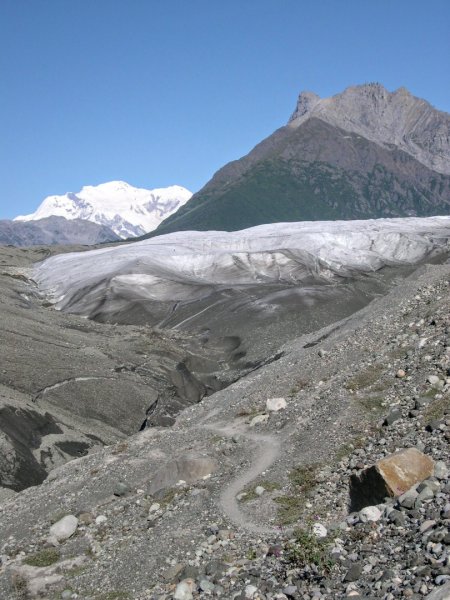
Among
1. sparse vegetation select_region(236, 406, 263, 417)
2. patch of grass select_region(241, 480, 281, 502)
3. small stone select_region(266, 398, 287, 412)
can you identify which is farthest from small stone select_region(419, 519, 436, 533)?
sparse vegetation select_region(236, 406, 263, 417)

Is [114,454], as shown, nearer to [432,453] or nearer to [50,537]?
[50,537]

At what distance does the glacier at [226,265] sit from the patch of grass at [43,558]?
4135 cm

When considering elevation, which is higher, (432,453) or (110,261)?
(110,261)

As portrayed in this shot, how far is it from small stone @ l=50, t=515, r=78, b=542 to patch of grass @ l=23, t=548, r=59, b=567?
20.4 inches

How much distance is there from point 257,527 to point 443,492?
408 cm

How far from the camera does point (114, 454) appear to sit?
21.1 metres

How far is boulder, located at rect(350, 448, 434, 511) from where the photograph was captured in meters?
13.1

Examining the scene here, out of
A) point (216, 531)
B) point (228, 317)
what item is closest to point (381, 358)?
point (216, 531)

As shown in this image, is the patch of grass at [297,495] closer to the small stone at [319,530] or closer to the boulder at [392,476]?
the small stone at [319,530]

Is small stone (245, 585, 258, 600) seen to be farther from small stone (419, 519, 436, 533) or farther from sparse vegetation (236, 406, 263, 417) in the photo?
sparse vegetation (236, 406, 263, 417)

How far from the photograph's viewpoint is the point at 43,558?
1555 centimetres

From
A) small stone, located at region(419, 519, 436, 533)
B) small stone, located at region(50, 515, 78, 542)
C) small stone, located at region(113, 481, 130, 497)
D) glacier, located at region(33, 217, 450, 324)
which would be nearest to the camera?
small stone, located at region(419, 519, 436, 533)

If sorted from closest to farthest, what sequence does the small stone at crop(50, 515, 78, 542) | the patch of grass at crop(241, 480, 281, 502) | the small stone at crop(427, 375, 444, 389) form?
the patch of grass at crop(241, 480, 281, 502) → the small stone at crop(50, 515, 78, 542) → the small stone at crop(427, 375, 444, 389)

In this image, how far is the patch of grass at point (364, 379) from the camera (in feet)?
65.1
